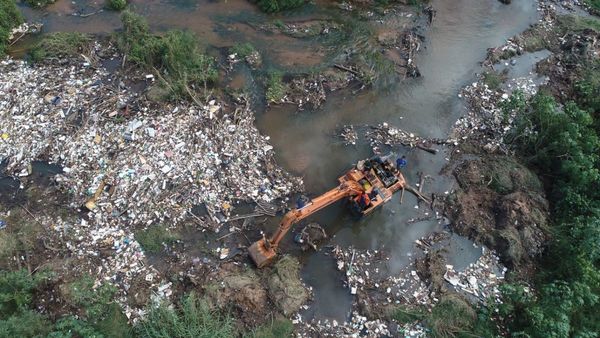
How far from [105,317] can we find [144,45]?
853cm

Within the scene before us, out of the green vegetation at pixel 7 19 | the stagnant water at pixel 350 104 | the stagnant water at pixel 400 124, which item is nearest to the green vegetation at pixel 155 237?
the stagnant water at pixel 350 104

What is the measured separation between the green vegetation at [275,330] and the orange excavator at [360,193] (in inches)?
55.2

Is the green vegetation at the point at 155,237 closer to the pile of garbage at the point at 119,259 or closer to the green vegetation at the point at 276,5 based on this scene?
the pile of garbage at the point at 119,259

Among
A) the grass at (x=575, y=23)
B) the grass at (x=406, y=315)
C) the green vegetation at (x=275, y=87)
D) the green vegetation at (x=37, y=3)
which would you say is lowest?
the grass at (x=406, y=315)

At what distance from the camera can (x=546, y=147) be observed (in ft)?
38.9

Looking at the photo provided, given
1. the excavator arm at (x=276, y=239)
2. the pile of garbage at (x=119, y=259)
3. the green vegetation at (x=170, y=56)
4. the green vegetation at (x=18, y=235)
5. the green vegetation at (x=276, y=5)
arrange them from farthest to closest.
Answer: the green vegetation at (x=276, y=5) → the green vegetation at (x=170, y=56) → the green vegetation at (x=18, y=235) → the excavator arm at (x=276, y=239) → the pile of garbage at (x=119, y=259)

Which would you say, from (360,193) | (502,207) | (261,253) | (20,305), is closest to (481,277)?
(502,207)

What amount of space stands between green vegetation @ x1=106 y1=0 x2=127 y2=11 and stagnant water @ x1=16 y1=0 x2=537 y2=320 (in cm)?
27

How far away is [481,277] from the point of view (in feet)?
34.0

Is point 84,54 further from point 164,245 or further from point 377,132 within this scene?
point 377,132

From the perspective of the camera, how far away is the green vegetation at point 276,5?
50.2 feet

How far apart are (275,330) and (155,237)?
376cm

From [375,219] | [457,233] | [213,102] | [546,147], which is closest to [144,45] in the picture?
[213,102]

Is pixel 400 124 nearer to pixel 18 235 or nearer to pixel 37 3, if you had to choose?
pixel 18 235
